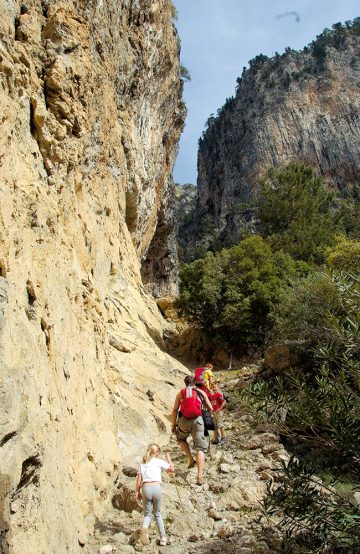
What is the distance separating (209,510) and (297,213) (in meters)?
34.6

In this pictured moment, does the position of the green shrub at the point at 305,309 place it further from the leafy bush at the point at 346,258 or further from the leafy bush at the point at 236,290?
the leafy bush at the point at 346,258

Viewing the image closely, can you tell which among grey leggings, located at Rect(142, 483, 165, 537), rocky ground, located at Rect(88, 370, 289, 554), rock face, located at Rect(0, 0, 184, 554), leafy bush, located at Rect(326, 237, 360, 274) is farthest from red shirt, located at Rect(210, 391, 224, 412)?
leafy bush, located at Rect(326, 237, 360, 274)

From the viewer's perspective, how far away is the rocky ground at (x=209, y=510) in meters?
5.08

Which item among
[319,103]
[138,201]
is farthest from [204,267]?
[319,103]

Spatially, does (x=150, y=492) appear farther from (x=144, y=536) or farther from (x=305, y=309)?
(x=305, y=309)

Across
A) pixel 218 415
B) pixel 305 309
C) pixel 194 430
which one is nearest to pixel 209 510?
pixel 194 430

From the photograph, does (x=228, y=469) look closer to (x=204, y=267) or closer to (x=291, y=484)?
(x=291, y=484)

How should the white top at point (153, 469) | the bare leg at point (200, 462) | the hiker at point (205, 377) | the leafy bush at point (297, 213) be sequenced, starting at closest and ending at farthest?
the white top at point (153, 469), the bare leg at point (200, 462), the hiker at point (205, 377), the leafy bush at point (297, 213)

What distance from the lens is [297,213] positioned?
38.2 m

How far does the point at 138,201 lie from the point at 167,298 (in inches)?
432

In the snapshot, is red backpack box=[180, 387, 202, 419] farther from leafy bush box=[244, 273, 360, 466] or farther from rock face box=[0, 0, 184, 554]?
leafy bush box=[244, 273, 360, 466]

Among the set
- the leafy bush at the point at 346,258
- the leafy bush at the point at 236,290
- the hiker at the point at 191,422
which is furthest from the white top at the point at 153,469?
the leafy bush at the point at 346,258

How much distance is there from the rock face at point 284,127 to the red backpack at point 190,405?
53.1 metres

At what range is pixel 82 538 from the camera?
4.68 meters
